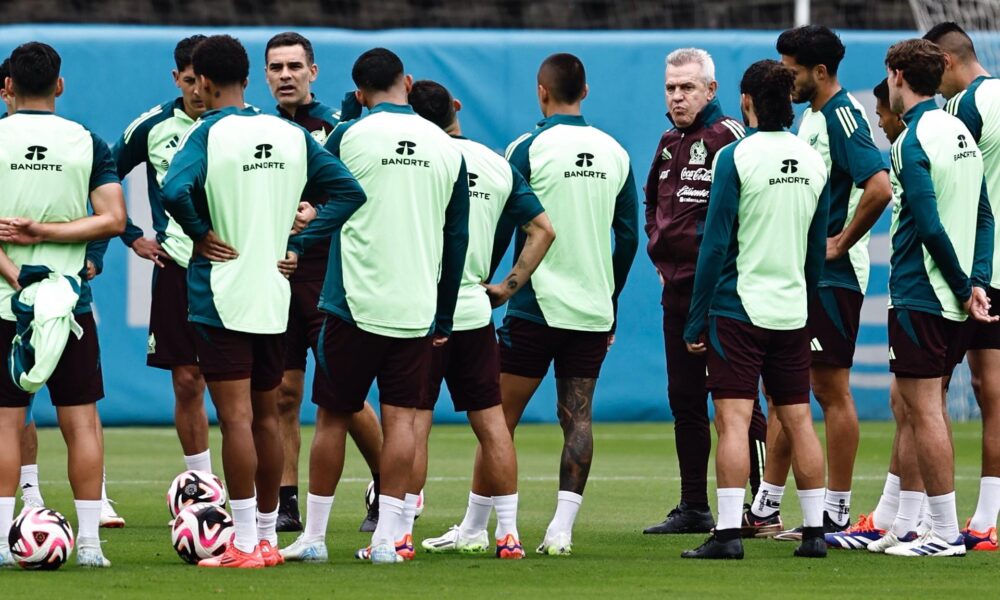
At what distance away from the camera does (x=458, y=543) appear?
8.03 meters

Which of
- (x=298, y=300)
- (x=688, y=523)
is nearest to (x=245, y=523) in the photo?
(x=298, y=300)

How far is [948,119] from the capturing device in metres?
7.80

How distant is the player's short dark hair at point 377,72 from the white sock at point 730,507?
2.32m

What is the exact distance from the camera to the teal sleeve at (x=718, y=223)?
7441mm

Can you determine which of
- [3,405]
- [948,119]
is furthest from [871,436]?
[3,405]

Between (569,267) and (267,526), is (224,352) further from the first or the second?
(569,267)

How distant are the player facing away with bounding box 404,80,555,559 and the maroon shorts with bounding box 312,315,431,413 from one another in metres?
0.35

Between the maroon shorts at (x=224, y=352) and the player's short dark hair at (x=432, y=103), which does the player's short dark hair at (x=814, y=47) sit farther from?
the maroon shorts at (x=224, y=352)

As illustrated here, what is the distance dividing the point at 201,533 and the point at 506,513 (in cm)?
139

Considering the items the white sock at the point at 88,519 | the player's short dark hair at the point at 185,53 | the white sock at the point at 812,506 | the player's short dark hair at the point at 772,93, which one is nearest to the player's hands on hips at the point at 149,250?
the player's short dark hair at the point at 185,53

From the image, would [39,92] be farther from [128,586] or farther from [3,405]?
[128,586]

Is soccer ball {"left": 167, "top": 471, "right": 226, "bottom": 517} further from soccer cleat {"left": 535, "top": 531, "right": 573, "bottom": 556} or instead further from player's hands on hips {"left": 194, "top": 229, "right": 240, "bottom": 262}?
soccer cleat {"left": 535, "top": 531, "right": 573, "bottom": 556}

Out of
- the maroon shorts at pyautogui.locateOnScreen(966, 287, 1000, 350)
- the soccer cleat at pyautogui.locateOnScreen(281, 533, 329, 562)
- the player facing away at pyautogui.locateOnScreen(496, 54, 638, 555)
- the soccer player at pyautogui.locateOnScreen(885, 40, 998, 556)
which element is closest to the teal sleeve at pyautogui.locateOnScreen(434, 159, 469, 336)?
the player facing away at pyautogui.locateOnScreen(496, 54, 638, 555)

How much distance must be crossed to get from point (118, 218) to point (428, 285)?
1361 mm
